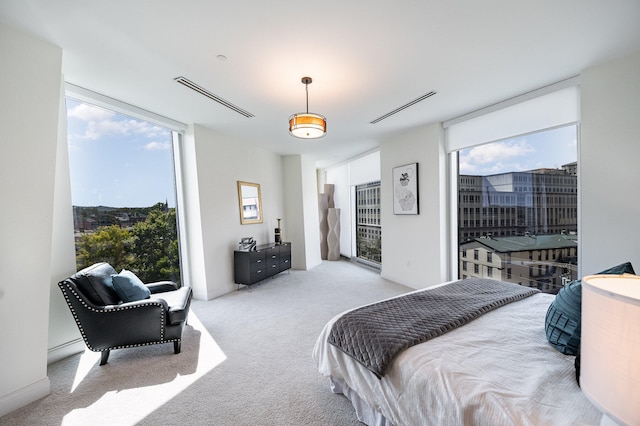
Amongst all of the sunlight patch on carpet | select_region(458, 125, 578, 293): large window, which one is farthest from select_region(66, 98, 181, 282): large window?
select_region(458, 125, 578, 293): large window

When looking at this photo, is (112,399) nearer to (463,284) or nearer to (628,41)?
(463,284)

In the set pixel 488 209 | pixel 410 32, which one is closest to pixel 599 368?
pixel 410 32

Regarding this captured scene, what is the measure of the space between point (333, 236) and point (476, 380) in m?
6.09

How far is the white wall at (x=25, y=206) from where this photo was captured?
6.09 ft

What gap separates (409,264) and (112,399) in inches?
164

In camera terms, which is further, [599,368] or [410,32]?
[410,32]

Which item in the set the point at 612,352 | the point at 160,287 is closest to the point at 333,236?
the point at 160,287

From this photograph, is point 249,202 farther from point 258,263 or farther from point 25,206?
point 25,206

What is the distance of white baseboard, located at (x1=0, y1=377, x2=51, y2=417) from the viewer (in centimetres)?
184

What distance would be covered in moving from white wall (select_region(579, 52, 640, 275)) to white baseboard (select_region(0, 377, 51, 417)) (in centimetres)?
496

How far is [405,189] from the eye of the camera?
182 inches

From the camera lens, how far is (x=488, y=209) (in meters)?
3.74

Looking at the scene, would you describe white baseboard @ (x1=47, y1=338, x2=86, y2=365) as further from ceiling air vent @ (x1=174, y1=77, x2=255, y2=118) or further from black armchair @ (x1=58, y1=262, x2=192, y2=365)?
ceiling air vent @ (x1=174, y1=77, x2=255, y2=118)

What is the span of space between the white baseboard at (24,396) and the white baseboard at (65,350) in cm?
56
